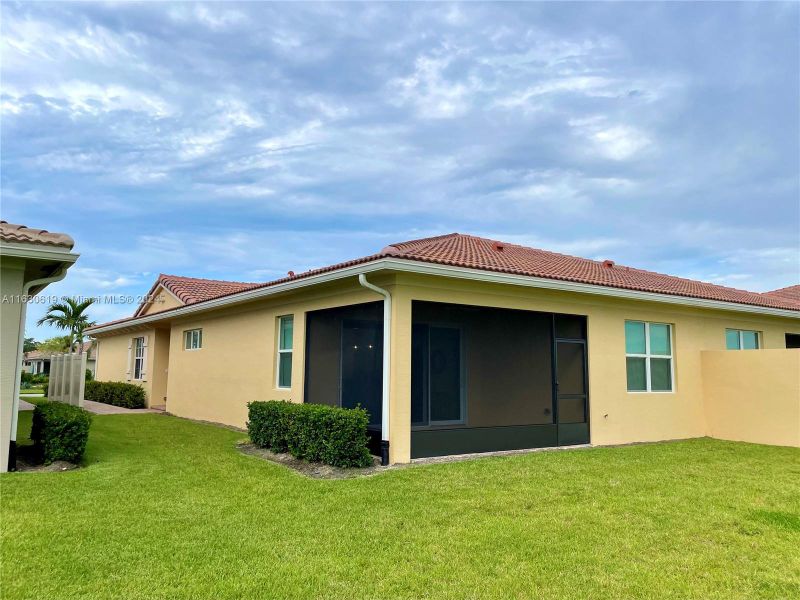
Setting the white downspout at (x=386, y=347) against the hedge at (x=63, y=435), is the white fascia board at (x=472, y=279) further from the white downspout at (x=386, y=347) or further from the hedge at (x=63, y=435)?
the hedge at (x=63, y=435)

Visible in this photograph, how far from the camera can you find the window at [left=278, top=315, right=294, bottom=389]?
11102 millimetres

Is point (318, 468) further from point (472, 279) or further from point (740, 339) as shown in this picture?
point (740, 339)

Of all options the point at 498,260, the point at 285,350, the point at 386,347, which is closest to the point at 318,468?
the point at 386,347

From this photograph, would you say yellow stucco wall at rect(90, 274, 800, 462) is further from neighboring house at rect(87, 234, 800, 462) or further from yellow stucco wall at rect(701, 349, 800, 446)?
yellow stucco wall at rect(701, 349, 800, 446)

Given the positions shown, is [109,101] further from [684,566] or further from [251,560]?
[684,566]

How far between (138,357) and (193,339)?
646 cm

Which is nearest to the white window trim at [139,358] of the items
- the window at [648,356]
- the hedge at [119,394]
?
the hedge at [119,394]

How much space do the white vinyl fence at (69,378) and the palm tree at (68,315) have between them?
85.8 feet

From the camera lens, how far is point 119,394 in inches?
770

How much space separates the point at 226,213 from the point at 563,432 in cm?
1229

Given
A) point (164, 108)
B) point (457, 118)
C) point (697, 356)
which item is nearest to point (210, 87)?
point (164, 108)

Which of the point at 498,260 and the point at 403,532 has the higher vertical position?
the point at 498,260

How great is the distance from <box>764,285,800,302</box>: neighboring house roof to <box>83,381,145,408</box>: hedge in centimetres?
2230

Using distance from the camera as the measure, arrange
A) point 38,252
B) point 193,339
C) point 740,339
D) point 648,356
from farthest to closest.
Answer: point 193,339 → point 740,339 → point 648,356 → point 38,252
